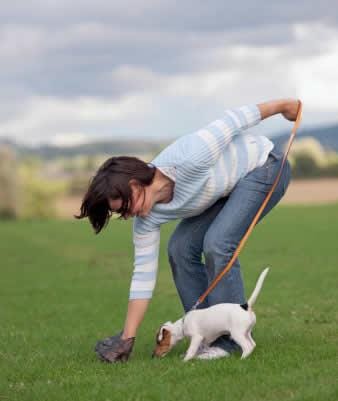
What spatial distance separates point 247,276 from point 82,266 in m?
5.87

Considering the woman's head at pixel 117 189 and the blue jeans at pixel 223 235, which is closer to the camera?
the woman's head at pixel 117 189

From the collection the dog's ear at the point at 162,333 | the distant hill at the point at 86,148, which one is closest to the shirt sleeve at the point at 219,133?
the dog's ear at the point at 162,333

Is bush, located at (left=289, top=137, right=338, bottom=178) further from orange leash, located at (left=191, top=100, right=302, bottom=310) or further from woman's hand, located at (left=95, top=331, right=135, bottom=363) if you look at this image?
woman's hand, located at (left=95, top=331, right=135, bottom=363)

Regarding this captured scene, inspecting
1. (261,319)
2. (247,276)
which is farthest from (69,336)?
(247,276)

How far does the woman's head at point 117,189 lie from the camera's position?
6703mm

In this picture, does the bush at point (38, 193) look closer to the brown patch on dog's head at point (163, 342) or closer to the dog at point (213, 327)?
the brown patch on dog's head at point (163, 342)

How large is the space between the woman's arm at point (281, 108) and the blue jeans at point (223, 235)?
13.6 inches

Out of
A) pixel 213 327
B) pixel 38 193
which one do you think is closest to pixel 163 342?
pixel 213 327

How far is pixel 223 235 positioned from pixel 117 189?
1.05m

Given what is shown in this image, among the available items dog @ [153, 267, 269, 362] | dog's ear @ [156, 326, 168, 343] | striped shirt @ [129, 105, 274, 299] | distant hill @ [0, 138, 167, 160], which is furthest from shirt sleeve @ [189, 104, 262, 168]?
distant hill @ [0, 138, 167, 160]

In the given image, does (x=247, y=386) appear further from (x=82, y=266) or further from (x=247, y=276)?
(x=82, y=266)

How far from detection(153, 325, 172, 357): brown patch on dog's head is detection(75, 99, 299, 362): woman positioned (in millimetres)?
224

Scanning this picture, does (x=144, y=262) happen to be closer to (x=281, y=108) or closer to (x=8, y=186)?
(x=281, y=108)

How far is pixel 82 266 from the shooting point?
21.2 metres
